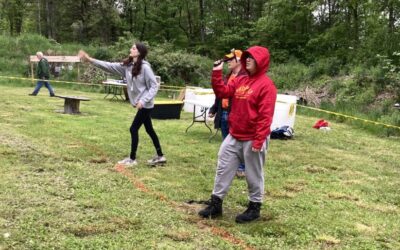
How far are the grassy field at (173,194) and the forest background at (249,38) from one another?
559 centimetres

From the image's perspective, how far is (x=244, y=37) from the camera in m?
30.6

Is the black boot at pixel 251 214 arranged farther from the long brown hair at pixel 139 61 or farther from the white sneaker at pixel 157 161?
the long brown hair at pixel 139 61

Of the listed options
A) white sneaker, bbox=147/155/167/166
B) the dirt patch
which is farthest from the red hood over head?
the dirt patch

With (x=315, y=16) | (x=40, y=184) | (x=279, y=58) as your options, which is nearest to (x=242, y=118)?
(x=40, y=184)

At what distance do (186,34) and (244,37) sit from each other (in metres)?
5.53

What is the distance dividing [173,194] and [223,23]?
29.2 m

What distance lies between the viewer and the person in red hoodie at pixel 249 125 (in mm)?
4379

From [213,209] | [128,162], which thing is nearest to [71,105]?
[128,162]

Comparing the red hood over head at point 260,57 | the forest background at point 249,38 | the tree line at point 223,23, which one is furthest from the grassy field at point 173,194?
the tree line at point 223,23

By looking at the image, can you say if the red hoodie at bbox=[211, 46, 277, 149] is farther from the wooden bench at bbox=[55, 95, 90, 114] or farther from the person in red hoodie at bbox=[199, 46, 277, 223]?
the wooden bench at bbox=[55, 95, 90, 114]

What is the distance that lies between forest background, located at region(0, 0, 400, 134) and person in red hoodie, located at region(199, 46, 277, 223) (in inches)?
317

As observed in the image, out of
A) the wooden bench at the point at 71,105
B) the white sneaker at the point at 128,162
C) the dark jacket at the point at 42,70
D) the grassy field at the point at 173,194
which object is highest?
the dark jacket at the point at 42,70

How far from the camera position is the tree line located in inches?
945

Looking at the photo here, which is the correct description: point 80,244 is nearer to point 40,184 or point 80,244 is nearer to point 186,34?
point 40,184
